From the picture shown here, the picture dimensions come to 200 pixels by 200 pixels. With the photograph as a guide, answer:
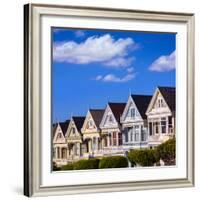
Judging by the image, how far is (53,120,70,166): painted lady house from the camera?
1.49 m

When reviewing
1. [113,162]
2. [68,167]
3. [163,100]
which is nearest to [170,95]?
[163,100]

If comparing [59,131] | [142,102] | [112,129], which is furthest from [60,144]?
[142,102]

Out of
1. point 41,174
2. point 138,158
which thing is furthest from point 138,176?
point 41,174

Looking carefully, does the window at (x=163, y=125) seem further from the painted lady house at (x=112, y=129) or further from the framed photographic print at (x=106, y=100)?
the painted lady house at (x=112, y=129)

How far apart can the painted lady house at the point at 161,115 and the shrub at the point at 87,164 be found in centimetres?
16

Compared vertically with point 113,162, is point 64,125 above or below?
above

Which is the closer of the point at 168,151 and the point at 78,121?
the point at 78,121

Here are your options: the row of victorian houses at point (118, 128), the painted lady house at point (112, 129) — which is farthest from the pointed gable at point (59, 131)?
the painted lady house at point (112, 129)

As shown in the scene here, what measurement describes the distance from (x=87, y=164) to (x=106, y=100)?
0.58ft

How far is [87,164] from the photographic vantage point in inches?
59.7

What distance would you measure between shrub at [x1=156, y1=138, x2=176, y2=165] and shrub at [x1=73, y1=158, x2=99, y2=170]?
0.59 feet

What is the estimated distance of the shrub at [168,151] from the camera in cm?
159

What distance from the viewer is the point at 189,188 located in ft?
5.32

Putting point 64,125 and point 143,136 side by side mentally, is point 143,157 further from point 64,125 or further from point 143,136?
point 64,125
